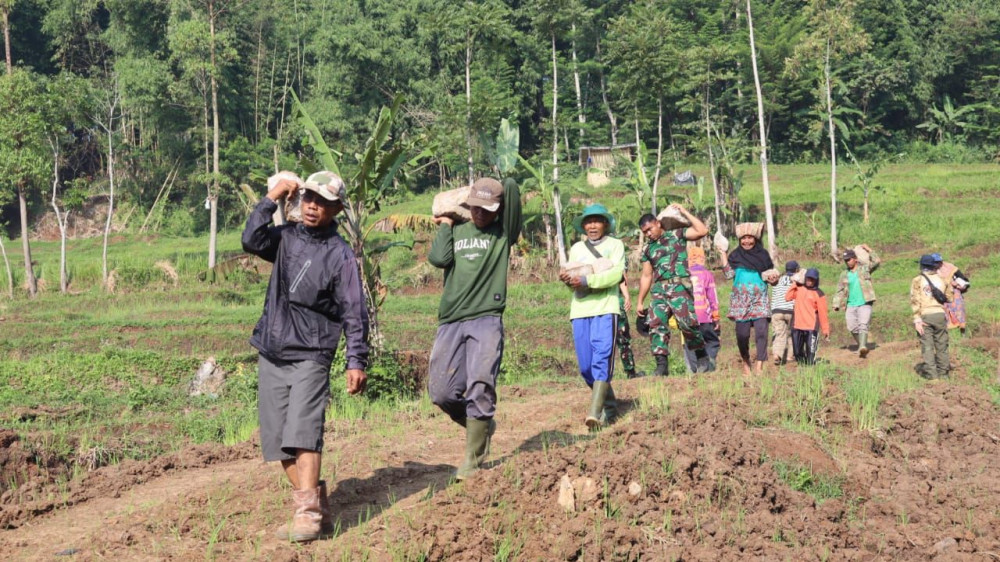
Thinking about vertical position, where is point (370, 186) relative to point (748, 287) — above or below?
above

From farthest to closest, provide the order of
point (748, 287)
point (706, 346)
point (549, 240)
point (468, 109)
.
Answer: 1. point (468, 109)
2. point (549, 240)
3. point (706, 346)
4. point (748, 287)

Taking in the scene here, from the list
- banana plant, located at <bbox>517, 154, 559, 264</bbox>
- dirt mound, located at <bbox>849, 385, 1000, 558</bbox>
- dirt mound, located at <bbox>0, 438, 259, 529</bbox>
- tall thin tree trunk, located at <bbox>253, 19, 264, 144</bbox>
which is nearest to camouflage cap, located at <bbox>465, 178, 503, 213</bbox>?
dirt mound, located at <bbox>849, 385, 1000, 558</bbox>

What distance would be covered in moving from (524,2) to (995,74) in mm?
21610

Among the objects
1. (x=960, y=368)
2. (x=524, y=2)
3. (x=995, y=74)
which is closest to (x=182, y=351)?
(x=960, y=368)

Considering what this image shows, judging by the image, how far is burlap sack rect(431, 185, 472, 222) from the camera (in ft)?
18.7

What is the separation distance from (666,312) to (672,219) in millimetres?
909

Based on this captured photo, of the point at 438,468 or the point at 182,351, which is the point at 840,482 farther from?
the point at 182,351

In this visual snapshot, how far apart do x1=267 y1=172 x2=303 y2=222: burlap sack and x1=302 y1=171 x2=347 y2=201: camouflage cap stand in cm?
6

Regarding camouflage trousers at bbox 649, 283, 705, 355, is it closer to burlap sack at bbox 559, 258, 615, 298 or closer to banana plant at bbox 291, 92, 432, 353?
burlap sack at bbox 559, 258, 615, 298

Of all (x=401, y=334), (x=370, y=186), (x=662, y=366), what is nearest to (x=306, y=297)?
(x=662, y=366)

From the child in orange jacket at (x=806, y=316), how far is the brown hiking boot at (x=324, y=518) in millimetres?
7846

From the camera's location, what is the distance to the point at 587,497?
497cm

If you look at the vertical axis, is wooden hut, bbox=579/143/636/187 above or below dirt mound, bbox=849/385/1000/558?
above

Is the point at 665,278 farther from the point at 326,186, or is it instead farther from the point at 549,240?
the point at 549,240
